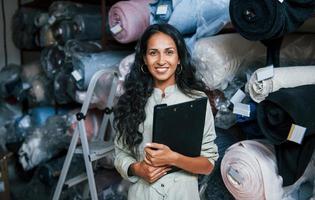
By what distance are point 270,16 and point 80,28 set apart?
1436 mm

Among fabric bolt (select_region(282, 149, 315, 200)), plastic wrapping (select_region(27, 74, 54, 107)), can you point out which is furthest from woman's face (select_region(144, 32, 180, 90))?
plastic wrapping (select_region(27, 74, 54, 107))

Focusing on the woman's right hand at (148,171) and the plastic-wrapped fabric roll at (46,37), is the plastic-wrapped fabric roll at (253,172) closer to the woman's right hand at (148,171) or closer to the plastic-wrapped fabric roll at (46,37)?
the woman's right hand at (148,171)

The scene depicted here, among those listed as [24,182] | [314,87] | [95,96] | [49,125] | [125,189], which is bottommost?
[24,182]

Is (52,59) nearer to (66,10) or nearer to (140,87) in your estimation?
(66,10)

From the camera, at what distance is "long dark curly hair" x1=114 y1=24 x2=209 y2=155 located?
1.16 meters

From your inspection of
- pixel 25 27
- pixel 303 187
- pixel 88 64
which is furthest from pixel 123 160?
pixel 25 27

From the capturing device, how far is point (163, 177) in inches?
44.4

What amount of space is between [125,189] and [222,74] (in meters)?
1.03

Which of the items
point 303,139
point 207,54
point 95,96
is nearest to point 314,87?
point 303,139

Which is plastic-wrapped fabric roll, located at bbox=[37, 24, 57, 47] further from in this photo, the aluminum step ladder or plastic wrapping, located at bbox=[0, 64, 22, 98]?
the aluminum step ladder

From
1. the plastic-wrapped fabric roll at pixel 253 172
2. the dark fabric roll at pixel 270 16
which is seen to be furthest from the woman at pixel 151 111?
the dark fabric roll at pixel 270 16

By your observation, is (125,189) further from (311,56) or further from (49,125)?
(311,56)

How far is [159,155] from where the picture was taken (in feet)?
3.35

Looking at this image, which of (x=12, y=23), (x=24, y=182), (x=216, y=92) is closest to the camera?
(x=216, y=92)
